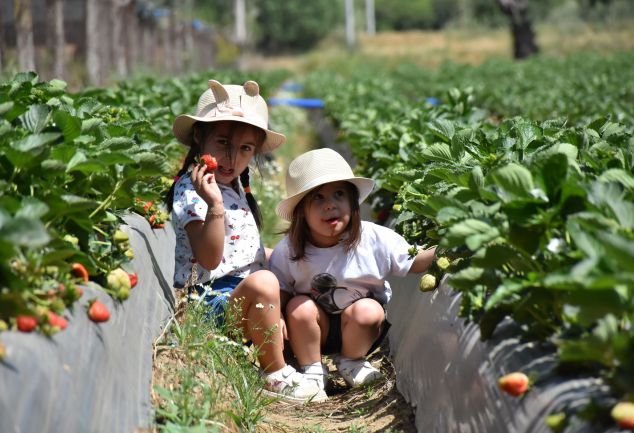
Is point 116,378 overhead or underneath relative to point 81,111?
underneath

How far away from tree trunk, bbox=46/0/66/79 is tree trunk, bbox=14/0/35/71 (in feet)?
3.18

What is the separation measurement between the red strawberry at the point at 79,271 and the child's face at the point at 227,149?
1.55 m

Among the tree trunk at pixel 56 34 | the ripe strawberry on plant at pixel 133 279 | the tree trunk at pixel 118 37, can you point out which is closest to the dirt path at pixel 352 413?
the ripe strawberry on plant at pixel 133 279

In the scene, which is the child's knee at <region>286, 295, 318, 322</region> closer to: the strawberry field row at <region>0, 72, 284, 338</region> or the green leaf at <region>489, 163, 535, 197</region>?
the strawberry field row at <region>0, 72, 284, 338</region>

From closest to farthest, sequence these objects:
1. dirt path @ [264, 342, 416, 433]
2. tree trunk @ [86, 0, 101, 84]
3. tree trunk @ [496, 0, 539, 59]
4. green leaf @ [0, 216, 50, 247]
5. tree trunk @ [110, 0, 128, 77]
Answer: green leaf @ [0, 216, 50, 247]
dirt path @ [264, 342, 416, 433]
tree trunk @ [86, 0, 101, 84]
tree trunk @ [110, 0, 128, 77]
tree trunk @ [496, 0, 539, 59]

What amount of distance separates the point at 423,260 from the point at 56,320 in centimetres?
198

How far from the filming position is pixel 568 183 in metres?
2.62

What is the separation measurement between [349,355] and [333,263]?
434mm

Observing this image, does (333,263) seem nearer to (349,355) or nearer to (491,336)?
(349,355)

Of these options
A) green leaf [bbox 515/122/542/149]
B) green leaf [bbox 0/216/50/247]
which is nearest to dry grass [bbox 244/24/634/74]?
green leaf [bbox 515/122/542/149]

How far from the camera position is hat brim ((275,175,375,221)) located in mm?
3967

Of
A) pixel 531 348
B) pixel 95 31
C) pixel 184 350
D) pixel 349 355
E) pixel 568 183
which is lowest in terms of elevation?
pixel 349 355

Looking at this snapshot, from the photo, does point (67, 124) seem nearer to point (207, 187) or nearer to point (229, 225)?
point (207, 187)

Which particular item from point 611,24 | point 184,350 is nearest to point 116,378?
point 184,350
